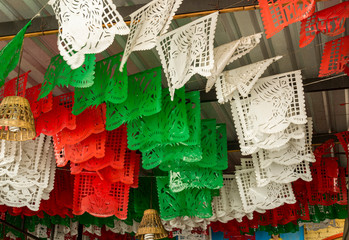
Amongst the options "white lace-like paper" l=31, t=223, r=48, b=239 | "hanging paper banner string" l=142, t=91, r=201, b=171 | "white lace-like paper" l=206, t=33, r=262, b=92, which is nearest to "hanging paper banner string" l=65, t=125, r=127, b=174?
"hanging paper banner string" l=142, t=91, r=201, b=171

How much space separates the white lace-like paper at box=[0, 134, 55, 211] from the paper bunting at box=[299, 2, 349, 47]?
9.47ft

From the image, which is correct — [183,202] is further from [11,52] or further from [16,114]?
[11,52]

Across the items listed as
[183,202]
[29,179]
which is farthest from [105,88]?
[183,202]

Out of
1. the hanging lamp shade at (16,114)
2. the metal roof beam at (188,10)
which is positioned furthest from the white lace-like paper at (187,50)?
the hanging lamp shade at (16,114)

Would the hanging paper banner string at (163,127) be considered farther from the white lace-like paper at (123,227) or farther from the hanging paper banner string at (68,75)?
the white lace-like paper at (123,227)

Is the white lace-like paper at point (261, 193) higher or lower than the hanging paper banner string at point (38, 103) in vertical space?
lower

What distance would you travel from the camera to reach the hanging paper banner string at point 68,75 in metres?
2.96

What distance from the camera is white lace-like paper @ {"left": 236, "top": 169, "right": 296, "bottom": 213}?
169 inches

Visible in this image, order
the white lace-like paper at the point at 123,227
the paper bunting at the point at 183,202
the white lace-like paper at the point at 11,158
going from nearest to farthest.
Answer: the white lace-like paper at the point at 11,158 → the paper bunting at the point at 183,202 → the white lace-like paper at the point at 123,227

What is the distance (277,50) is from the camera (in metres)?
4.19

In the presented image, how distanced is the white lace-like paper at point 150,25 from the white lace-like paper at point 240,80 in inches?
38.9

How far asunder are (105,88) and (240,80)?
1076mm

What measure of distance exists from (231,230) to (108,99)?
4.79 meters

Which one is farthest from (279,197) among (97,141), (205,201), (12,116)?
(12,116)
